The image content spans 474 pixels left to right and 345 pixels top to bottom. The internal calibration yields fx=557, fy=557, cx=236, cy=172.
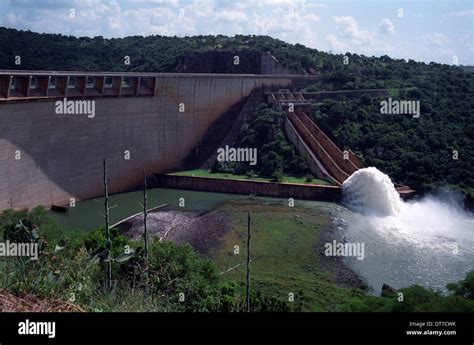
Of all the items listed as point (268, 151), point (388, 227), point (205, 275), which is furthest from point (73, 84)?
point (205, 275)

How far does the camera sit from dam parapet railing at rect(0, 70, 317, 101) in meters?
15.4

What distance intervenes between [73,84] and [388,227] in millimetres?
10724

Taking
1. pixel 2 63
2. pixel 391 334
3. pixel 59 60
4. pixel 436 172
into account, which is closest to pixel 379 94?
pixel 436 172

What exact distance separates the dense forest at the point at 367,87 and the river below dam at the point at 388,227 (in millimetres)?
1833

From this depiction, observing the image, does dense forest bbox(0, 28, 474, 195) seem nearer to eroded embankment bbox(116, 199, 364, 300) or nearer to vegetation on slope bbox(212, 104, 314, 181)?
vegetation on slope bbox(212, 104, 314, 181)

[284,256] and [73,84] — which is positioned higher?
[73,84]

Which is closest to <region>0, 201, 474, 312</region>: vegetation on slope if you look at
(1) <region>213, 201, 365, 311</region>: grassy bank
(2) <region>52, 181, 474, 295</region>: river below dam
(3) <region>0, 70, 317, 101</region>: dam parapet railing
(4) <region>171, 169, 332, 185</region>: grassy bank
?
(1) <region>213, 201, 365, 311</region>: grassy bank

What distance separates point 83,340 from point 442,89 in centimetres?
2473

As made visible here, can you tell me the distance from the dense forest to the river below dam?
183cm

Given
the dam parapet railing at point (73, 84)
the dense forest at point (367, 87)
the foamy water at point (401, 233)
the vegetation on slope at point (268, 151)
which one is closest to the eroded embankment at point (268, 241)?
the foamy water at point (401, 233)

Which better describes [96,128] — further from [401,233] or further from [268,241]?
[401,233]

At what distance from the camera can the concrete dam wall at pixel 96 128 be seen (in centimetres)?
1520

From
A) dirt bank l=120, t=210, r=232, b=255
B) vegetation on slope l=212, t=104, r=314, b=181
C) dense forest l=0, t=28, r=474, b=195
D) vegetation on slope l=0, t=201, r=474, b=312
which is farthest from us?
vegetation on slope l=212, t=104, r=314, b=181

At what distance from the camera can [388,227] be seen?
16.0 m
